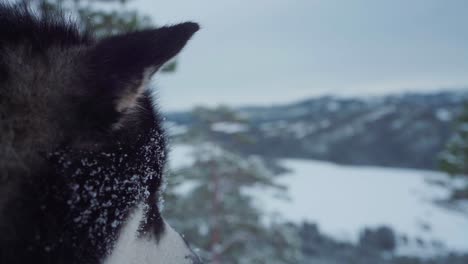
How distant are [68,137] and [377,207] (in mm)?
24465

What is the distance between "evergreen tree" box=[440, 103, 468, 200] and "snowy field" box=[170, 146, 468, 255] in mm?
3868

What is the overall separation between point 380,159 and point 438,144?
16.7ft

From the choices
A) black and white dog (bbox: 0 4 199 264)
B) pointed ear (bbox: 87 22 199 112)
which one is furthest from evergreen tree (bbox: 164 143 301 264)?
pointed ear (bbox: 87 22 199 112)

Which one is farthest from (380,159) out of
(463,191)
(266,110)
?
(463,191)

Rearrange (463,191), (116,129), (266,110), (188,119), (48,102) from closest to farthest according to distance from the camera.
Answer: (48,102) → (116,129) → (188,119) → (463,191) → (266,110)

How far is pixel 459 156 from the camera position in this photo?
45.4ft

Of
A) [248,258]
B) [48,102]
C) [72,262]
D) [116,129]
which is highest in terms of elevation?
[48,102]

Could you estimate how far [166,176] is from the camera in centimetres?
177

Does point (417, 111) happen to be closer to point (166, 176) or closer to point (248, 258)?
point (248, 258)

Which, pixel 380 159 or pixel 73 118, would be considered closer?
pixel 73 118

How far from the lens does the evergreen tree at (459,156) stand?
13.3 m

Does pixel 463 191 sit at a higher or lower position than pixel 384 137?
higher

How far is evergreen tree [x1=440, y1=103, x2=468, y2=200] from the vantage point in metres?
13.3

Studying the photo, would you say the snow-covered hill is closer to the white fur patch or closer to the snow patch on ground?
the snow patch on ground
